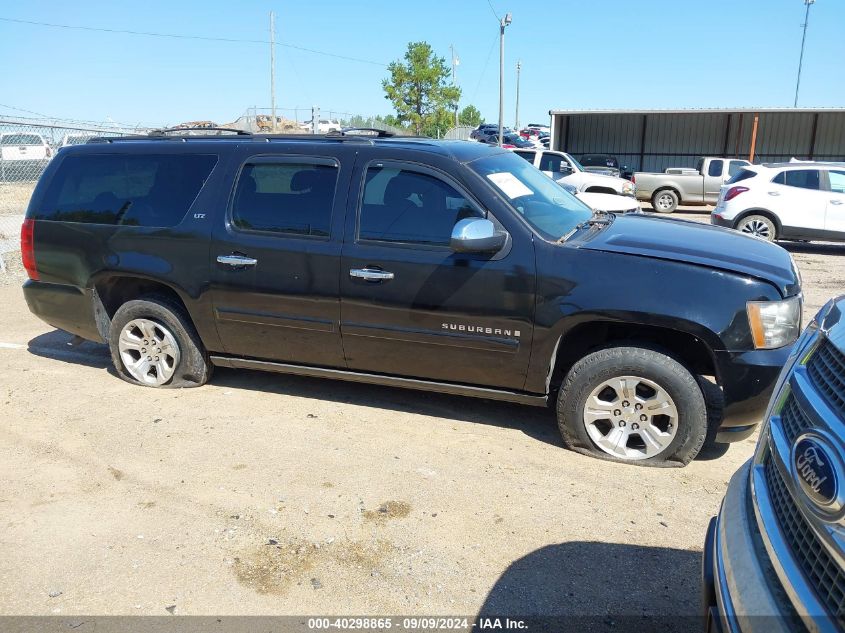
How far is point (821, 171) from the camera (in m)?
12.5

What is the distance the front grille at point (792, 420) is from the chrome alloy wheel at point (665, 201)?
62.9 ft

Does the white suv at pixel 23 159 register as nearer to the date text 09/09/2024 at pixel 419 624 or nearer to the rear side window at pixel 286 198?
the rear side window at pixel 286 198

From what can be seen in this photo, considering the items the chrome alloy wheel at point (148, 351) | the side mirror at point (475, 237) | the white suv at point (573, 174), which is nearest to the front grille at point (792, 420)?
the side mirror at point (475, 237)

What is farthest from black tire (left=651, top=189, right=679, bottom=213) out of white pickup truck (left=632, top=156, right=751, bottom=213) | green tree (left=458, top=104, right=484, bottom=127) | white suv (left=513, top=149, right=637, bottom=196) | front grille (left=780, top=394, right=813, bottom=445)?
green tree (left=458, top=104, right=484, bottom=127)

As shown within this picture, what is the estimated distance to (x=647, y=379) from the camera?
383cm

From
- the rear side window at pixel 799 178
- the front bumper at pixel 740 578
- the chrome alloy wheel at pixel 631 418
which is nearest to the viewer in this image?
the front bumper at pixel 740 578

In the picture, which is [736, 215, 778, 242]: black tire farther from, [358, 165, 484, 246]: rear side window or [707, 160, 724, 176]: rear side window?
[358, 165, 484, 246]: rear side window

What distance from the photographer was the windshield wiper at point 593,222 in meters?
4.21

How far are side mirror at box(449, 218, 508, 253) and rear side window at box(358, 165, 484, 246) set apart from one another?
0.20 meters

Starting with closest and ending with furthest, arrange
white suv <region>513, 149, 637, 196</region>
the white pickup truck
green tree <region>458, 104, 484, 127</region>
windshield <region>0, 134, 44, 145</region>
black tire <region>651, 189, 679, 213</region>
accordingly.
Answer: white suv <region>513, 149, 637, 196</region>
windshield <region>0, 134, 44, 145</region>
the white pickup truck
black tire <region>651, 189, 679, 213</region>
green tree <region>458, 104, 484, 127</region>

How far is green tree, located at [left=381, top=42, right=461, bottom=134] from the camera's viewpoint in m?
39.4

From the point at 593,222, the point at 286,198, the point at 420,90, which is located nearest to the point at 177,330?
the point at 286,198

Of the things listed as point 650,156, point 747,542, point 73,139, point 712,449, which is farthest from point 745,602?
point 650,156

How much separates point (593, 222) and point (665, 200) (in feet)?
54.5
